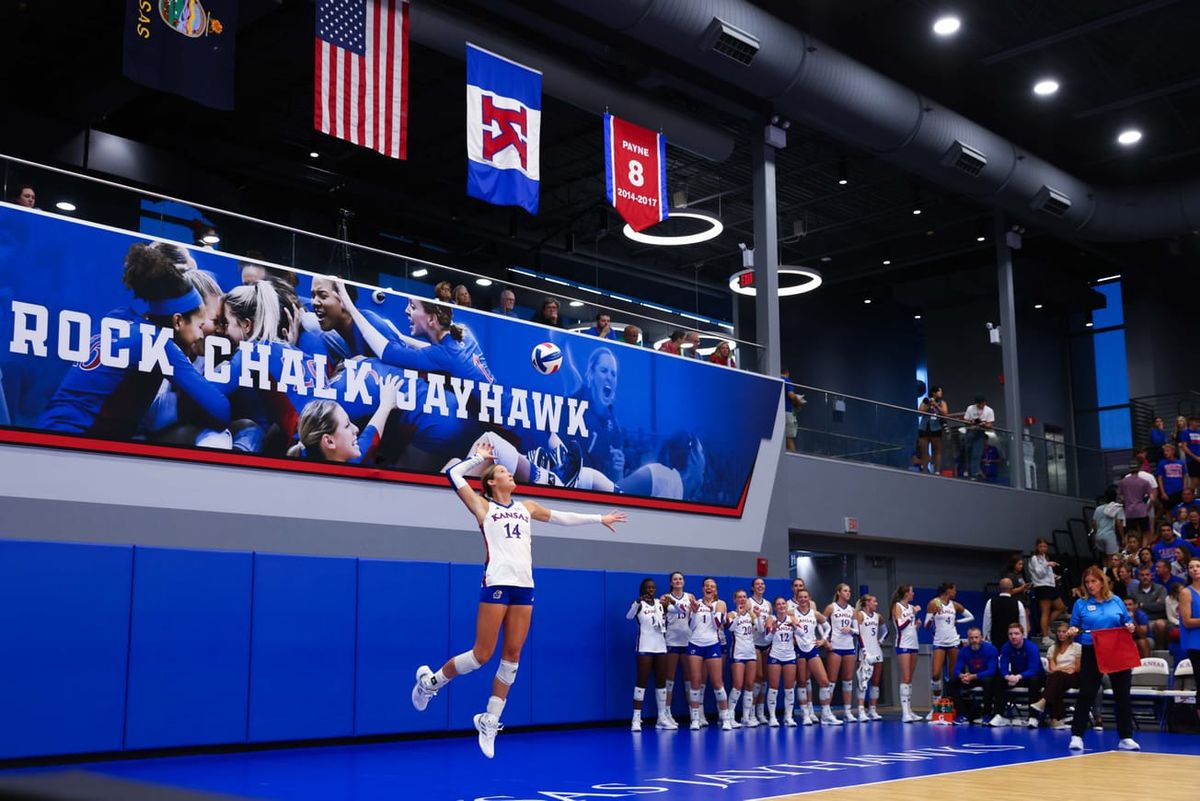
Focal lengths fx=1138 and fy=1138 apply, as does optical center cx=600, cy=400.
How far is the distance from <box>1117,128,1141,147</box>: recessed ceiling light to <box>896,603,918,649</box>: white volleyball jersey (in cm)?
1151

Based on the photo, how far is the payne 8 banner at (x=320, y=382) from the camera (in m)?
11.6

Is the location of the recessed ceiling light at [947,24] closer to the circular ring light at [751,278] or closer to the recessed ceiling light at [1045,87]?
the recessed ceiling light at [1045,87]

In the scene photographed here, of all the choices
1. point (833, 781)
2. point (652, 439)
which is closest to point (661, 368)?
point (652, 439)

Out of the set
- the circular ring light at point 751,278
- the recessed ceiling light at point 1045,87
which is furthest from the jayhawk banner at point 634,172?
the recessed ceiling light at point 1045,87

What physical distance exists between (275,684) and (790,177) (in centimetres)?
1526

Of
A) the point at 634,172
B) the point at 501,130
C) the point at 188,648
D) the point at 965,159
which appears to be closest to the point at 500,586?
the point at 188,648

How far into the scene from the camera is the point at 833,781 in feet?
30.5

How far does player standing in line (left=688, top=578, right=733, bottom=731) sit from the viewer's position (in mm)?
15648

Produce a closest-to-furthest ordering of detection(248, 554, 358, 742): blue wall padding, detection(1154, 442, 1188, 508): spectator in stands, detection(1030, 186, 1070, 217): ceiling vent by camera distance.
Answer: detection(248, 554, 358, 742): blue wall padding
detection(1154, 442, 1188, 508): spectator in stands
detection(1030, 186, 1070, 217): ceiling vent

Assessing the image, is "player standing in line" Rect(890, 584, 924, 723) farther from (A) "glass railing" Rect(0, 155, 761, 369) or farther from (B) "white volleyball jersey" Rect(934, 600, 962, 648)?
(A) "glass railing" Rect(0, 155, 761, 369)

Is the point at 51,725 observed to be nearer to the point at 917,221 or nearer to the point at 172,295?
the point at 172,295

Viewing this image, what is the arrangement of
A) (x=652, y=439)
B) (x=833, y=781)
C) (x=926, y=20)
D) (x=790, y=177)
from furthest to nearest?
(x=790, y=177), (x=926, y=20), (x=652, y=439), (x=833, y=781)

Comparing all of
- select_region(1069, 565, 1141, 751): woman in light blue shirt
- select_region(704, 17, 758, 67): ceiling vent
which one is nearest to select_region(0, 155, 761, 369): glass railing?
select_region(704, 17, 758, 67): ceiling vent

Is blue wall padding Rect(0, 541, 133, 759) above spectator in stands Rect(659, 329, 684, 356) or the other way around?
the other way around
